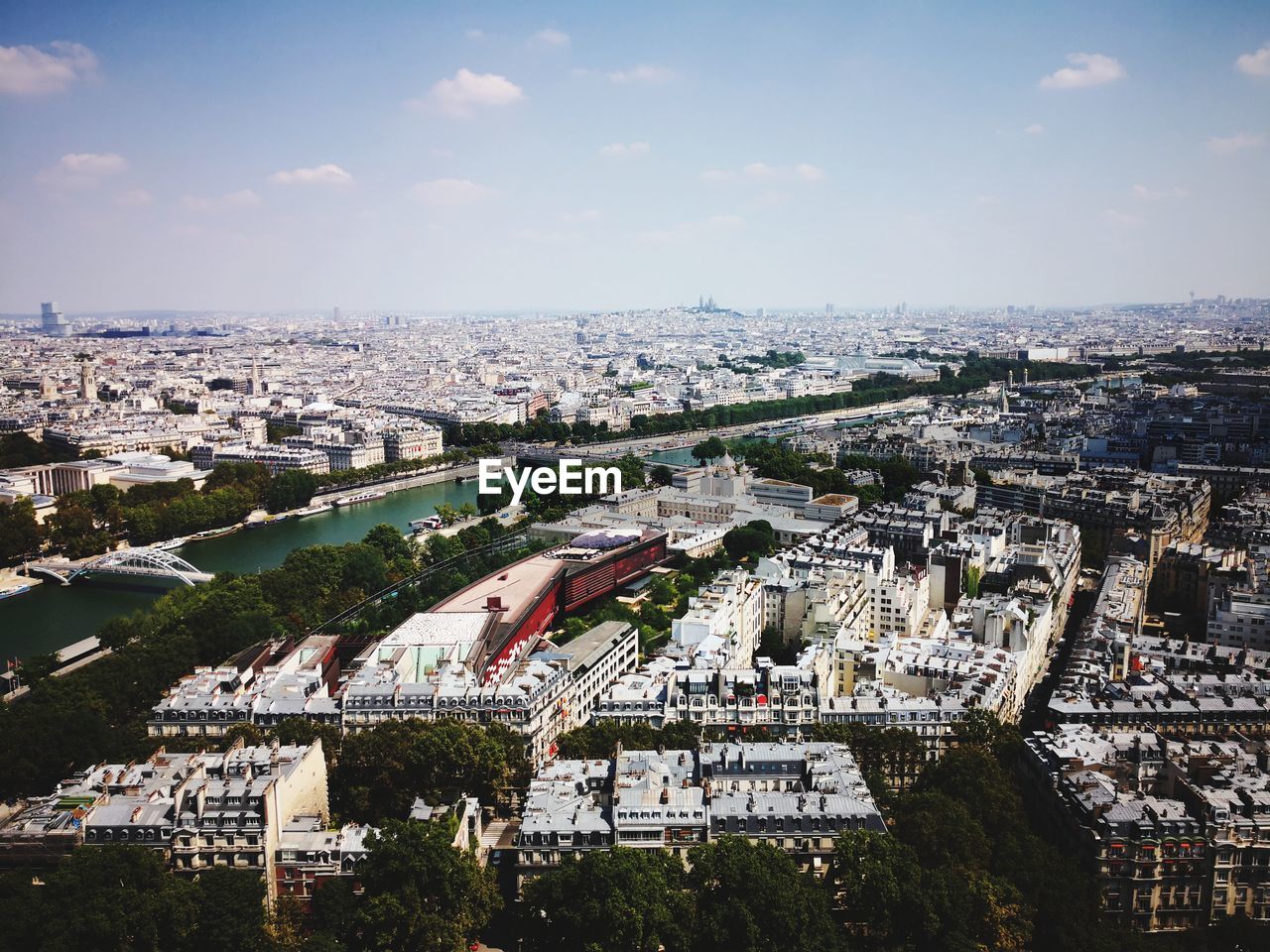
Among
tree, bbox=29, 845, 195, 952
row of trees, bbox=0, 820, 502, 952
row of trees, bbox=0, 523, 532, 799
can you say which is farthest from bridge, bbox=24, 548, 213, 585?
row of trees, bbox=0, 820, 502, 952

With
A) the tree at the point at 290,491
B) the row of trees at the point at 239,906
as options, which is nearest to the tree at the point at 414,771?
the row of trees at the point at 239,906

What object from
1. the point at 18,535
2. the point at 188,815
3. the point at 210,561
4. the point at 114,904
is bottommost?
the point at 210,561

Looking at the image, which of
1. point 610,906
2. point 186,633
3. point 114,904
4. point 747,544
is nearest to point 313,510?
point 747,544

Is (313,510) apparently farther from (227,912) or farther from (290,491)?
(227,912)

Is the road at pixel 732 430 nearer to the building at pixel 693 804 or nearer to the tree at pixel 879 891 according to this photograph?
the building at pixel 693 804

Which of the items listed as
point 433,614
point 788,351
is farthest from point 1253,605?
point 788,351
